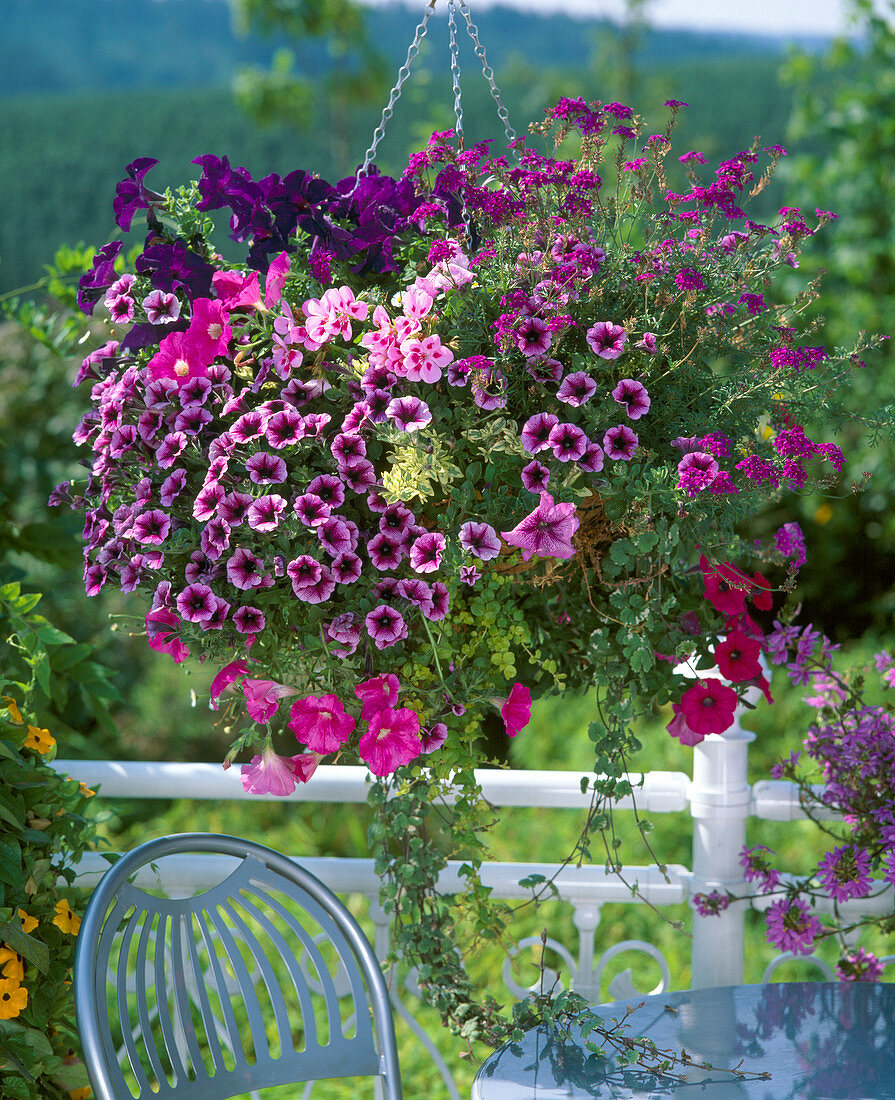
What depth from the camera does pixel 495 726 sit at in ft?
5.06

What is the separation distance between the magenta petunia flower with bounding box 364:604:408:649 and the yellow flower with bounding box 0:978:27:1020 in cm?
70

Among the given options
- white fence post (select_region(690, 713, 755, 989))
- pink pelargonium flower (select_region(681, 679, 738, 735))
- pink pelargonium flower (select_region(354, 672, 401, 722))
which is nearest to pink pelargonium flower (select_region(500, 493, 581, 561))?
pink pelargonium flower (select_region(354, 672, 401, 722))

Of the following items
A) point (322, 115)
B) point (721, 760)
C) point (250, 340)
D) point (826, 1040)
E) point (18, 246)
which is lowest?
point (826, 1040)

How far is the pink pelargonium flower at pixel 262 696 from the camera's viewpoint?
1254mm

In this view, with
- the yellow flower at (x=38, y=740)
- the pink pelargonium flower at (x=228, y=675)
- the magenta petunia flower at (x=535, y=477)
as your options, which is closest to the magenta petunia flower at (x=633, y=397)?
the magenta petunia flower at (x=535, y=477)

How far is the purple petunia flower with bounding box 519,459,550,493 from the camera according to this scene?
1.14 m

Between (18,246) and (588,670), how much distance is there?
17.9 feet

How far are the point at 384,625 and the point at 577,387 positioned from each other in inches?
13.6

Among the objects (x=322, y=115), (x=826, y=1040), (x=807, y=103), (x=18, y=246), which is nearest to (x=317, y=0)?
(x=322, y=115)

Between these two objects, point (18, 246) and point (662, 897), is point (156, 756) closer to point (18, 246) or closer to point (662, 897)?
point (662, 897)

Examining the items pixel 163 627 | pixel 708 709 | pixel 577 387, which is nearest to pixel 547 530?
pixel 577 387

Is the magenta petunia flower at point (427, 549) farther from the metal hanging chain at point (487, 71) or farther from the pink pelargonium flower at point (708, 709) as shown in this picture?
the metal hanging chain at point (487, 71)

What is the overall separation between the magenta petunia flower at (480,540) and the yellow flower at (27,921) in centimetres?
83

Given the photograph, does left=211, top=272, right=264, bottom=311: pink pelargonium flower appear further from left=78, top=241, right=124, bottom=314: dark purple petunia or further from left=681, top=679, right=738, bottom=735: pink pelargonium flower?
left=681, top=679, right=738, bottom=735: pink pelargonium flower
